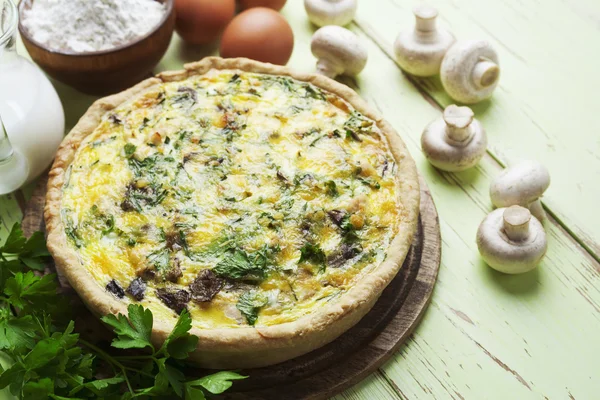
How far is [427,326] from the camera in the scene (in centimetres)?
331

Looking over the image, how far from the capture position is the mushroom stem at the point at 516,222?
10.7ft

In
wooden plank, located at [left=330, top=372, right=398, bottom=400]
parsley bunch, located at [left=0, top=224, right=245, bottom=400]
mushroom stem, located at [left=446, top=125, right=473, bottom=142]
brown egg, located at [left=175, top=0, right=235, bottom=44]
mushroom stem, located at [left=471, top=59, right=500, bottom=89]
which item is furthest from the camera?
brown egg, located at [left=175, top=0, right=235, bottom=44]

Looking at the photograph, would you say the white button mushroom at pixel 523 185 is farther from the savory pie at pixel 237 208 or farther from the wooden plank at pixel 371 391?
the wooden plank at pixel 371 391

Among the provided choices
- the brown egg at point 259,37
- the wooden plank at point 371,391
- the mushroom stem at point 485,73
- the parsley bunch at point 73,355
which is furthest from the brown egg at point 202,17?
the wooden plank at point 371,391

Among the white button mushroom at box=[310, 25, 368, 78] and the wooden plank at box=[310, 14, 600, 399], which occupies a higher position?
the white button mushroom at box=[310, 25, 368, 78]

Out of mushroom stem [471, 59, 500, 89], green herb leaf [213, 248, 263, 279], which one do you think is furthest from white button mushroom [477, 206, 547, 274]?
green herb leaf [213, 248, 263, 279]

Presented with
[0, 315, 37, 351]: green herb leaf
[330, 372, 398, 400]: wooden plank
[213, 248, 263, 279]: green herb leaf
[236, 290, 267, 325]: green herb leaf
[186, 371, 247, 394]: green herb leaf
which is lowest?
[330, 372, 398, 400]: wooden plank

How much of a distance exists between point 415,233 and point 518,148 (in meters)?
0.87

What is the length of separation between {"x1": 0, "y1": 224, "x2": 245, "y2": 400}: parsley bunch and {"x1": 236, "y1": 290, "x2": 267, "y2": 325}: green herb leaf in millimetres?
246

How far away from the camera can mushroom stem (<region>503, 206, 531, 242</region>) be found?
129 inches

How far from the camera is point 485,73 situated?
3969mm

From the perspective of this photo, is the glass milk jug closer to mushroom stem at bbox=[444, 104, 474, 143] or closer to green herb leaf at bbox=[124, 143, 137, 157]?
green herb leaf at bbox=[124, 143, 137, 157]

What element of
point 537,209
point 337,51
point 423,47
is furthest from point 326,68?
point 537,209

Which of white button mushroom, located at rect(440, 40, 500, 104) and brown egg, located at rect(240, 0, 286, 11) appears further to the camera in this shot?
brown egg, located at rect(240, 0, 286, 11)
